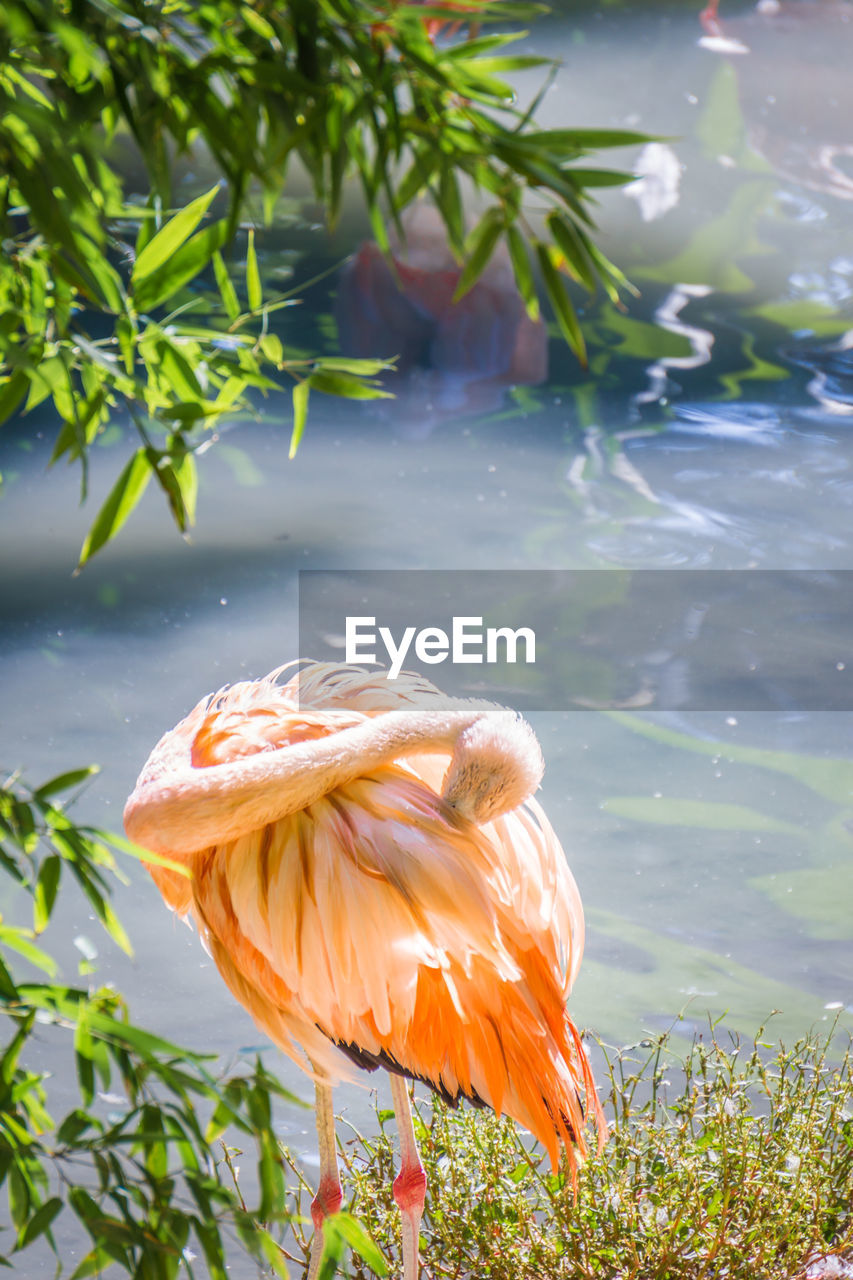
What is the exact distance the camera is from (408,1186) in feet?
4.56

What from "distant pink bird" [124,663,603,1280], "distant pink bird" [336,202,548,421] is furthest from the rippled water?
"distant pink bird" [124,663,603,1280]

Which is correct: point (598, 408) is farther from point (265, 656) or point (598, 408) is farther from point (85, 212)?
point (85, 212)

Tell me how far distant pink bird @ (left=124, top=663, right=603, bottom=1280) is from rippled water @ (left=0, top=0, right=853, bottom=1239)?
689 mm

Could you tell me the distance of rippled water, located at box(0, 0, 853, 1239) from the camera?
2.27 metres

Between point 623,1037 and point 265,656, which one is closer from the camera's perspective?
point 623,1037

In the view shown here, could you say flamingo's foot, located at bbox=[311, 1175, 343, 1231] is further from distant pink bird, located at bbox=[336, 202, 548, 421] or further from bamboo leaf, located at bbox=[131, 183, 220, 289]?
distant pink bird, located at bbox=[336, 202, 548, 421]

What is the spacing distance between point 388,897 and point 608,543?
7.61ft

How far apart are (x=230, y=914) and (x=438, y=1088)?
266mm

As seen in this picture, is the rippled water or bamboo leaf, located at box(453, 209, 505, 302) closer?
bamboo leaf, located at box(453, 209, 505, 302)

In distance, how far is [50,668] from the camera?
3.04 m

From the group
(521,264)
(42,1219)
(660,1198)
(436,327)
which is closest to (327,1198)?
(660,1198)

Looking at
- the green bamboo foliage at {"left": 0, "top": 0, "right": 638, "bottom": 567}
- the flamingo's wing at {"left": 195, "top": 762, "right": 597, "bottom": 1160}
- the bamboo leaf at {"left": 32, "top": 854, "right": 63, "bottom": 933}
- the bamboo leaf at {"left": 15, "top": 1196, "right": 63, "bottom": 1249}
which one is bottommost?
the flamingo's wing at {"left": 195, "top": 762, "right": 597, "bottom": 1160}

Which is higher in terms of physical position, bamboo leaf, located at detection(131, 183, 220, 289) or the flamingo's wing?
bamboo leaf, located at detection(131, 183, 220, 289)

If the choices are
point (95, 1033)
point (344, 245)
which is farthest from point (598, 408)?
point (95, 1033)
